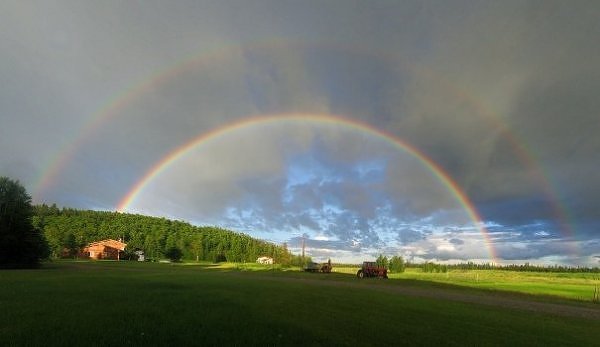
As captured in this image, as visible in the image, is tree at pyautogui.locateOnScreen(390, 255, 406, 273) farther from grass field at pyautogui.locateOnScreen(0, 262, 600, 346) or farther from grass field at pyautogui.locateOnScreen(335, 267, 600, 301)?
grass field at pyautogui.locateOnScreen(0, 262, 600, 346)

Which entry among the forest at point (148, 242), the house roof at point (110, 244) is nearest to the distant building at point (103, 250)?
the house roof at point (110, 244)

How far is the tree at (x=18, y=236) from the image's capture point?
63281 millimetres

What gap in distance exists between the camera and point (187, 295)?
24469 millimetres

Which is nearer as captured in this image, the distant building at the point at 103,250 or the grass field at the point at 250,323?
the grass field at the point at 250,323

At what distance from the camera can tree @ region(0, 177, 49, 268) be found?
208 ft

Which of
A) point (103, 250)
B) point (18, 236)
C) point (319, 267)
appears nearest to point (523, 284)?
point (319, 267)

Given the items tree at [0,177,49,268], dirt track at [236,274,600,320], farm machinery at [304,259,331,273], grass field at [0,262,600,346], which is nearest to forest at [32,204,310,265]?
farm machinery at [304,259,331,273]

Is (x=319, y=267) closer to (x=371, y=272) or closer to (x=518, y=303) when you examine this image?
(x=371, y=272)

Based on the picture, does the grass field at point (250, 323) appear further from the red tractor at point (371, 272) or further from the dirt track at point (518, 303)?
the red tractor at point (371, 272)

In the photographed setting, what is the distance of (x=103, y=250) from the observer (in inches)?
5610

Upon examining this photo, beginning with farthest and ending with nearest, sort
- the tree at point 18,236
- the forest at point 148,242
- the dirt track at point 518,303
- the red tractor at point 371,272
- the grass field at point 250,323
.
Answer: the forest at point 148,242
the red tractor at point 371,272
the tree at point 18,236
the dirt track at point 518,303
the grass field at point 250,323

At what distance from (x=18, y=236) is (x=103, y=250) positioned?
82.2 metres

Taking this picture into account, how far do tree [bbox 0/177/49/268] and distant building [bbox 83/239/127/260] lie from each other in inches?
2956

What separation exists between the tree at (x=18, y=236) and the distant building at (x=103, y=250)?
2956 inches
